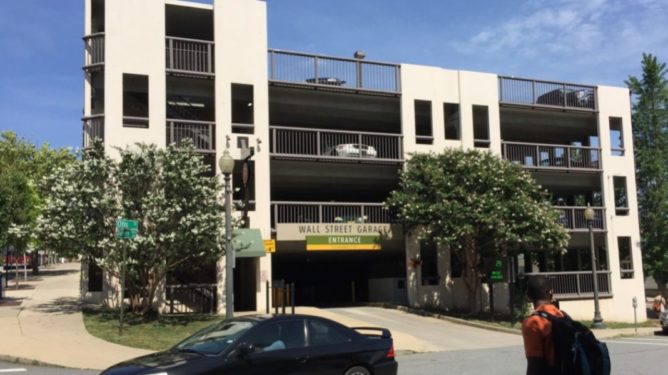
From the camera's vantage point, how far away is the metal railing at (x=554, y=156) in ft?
97.0

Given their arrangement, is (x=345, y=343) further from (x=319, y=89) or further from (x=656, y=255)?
(x=656, y=255)

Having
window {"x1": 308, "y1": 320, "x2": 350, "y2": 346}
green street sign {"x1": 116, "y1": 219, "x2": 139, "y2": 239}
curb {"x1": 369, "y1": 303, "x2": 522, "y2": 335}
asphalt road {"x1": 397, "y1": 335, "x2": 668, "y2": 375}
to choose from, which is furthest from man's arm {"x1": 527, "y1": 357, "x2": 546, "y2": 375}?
curb {"x1": 369, "y1": 303, "x2": 522, "y2": 335}

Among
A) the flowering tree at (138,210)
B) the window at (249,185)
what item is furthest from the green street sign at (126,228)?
the window at (249,185)

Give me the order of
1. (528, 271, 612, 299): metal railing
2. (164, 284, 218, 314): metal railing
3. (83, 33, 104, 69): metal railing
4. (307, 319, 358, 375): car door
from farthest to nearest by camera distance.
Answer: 1. (528, 271, 612, 299): metal railing
2. (83, 33, 104, 69): metal railing
3. (164, 284, 218, 314): metal railing
4. (307, 319, 358, 375): car door

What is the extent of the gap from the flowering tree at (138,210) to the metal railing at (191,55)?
15.5 feet

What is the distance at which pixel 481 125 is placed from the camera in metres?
30.9

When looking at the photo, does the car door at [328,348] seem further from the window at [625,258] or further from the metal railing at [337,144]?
the window at [625,258]

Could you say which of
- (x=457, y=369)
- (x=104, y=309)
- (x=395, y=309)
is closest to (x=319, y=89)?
(x=395, y=309)

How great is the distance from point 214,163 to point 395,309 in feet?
29.6

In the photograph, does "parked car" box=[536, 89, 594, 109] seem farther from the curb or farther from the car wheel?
the car wheel

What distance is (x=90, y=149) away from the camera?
20.4m

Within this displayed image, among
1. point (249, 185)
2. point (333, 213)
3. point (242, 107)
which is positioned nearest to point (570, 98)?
point (333, 213)

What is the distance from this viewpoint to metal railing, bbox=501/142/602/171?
29.6 metres

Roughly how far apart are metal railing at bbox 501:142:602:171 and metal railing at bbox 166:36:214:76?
43.7 ft
